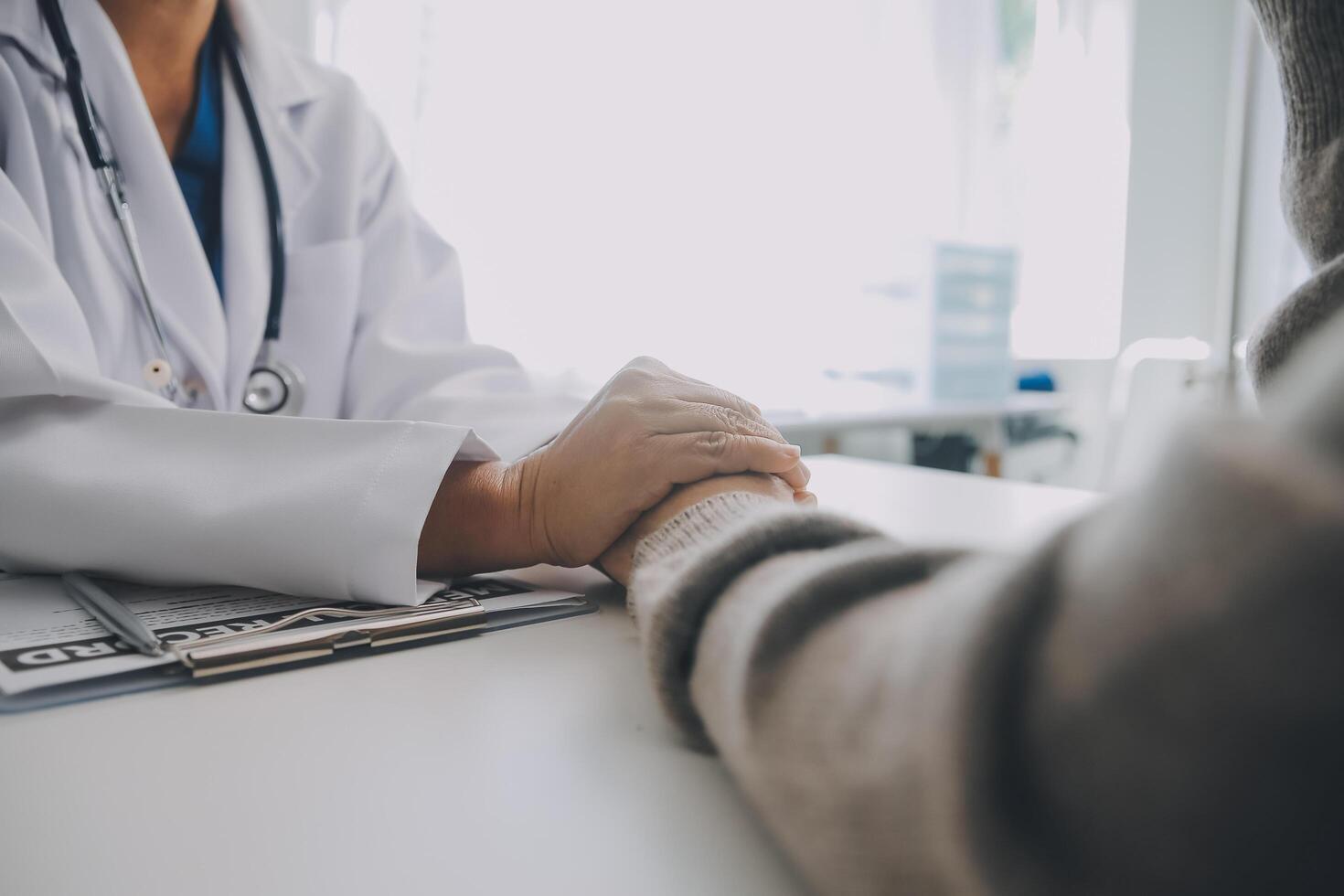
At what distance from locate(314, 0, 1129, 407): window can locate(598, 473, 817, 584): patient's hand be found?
1.27 meters

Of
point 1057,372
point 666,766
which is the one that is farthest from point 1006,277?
point 666,766

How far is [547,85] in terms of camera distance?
1.75m

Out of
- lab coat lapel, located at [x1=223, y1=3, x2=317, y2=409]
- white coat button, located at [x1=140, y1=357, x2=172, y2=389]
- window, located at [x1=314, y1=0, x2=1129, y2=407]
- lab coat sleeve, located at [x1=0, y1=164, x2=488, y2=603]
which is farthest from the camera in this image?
window, located at [x1=314, y1=0, x2=1129, y2=407]

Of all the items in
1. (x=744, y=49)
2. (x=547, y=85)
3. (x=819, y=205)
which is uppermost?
(x=744, y=49)

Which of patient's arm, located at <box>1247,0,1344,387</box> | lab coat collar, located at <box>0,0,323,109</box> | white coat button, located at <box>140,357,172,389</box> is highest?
lab coat collar, located at <box>0,0,323,109</box>

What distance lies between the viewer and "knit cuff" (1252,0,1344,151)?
0.41 m

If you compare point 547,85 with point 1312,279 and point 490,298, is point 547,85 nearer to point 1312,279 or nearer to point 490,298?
point 490,298

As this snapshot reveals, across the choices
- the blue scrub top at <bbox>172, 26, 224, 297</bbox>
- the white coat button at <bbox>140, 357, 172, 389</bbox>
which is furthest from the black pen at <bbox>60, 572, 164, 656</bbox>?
the blue scrub top at <bbox>172, 26, 224, 297</bbox>

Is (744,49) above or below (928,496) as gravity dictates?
above

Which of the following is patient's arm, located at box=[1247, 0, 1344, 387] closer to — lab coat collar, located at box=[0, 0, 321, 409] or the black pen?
the black pen

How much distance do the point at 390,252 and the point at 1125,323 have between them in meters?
3.01

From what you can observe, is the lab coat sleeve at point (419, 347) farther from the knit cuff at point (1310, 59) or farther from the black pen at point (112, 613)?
the knit cuff at point (1310, 59)

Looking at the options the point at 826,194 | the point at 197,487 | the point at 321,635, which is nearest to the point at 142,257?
the point at 197,487

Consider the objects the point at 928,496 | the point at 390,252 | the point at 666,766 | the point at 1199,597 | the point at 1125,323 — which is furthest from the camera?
the point at 1125,323
